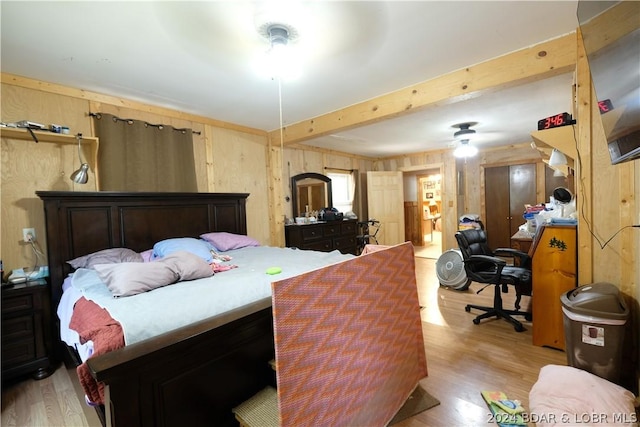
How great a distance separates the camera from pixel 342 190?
5.90 metres

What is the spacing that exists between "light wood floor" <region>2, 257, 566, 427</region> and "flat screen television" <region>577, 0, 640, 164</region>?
158 cm

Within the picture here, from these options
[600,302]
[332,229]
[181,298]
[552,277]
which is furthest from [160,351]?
[332,229]

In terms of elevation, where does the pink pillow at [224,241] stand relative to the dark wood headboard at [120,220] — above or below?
below

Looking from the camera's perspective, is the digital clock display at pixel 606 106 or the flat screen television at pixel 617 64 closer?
the flat screen television at pixel 617 64

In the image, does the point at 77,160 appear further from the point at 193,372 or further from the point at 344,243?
the point at 344,243

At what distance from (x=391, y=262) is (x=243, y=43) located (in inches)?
71.5

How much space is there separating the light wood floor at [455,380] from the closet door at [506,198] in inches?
141

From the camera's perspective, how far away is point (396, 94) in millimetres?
2734

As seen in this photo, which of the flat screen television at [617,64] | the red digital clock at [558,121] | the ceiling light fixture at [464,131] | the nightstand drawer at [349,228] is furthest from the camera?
the nightstand drawer at [349,228]

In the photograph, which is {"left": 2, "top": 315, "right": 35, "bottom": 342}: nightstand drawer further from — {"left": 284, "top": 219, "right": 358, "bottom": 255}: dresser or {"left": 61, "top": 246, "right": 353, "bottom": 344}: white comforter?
{"left": 284, "top": 219, "right": 358, "bottom": 255}: dresser

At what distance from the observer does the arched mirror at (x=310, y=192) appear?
476 cm

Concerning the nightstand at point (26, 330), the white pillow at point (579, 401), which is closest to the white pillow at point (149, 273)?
the nightstand at point (26, 330)

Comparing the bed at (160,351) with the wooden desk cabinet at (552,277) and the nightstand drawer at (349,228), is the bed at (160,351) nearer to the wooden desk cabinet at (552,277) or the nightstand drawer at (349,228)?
the wooden desk cabinet at (552,277)

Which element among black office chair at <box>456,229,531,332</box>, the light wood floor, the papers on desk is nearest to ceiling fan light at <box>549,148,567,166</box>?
the papers on desk
